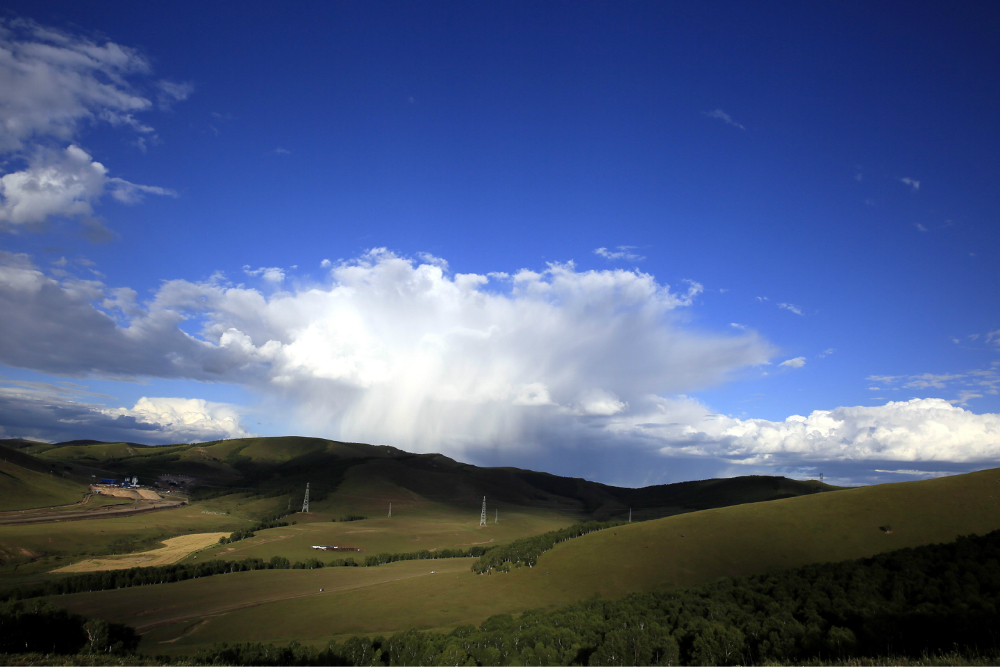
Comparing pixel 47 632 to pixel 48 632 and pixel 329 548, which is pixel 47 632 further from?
pixel 329 548

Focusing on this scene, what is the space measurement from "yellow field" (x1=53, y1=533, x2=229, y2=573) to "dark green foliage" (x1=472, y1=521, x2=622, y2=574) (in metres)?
67.4

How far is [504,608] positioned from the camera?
6228cm

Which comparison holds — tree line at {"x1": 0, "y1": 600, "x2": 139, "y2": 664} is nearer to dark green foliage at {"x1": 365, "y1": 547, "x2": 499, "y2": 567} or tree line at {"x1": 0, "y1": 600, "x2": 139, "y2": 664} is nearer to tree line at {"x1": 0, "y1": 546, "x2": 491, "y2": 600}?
tree line at {"x1": 0, "y1": 546, "x2": 491, "y2": 600}

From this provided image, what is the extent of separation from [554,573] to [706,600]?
32.7 metres

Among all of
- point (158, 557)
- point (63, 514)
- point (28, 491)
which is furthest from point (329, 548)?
point (28, 491)

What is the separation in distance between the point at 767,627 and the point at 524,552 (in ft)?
187

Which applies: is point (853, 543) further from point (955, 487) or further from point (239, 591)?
point (239, 591)

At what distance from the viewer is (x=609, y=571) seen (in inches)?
2739

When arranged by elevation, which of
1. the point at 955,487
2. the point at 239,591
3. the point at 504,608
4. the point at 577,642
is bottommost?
the point at 239,591

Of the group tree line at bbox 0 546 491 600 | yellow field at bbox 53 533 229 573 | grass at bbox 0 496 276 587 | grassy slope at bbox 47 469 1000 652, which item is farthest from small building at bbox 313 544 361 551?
grassy slope at bbox 47 469 1000 652

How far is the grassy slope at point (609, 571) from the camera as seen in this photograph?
186 ft

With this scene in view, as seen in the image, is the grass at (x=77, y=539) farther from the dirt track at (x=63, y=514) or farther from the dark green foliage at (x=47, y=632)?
the dark green foliage at (x=47, y=632)

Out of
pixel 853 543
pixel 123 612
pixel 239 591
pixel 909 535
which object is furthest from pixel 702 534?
pixel 123 612

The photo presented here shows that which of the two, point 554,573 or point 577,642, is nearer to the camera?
point 577,642
